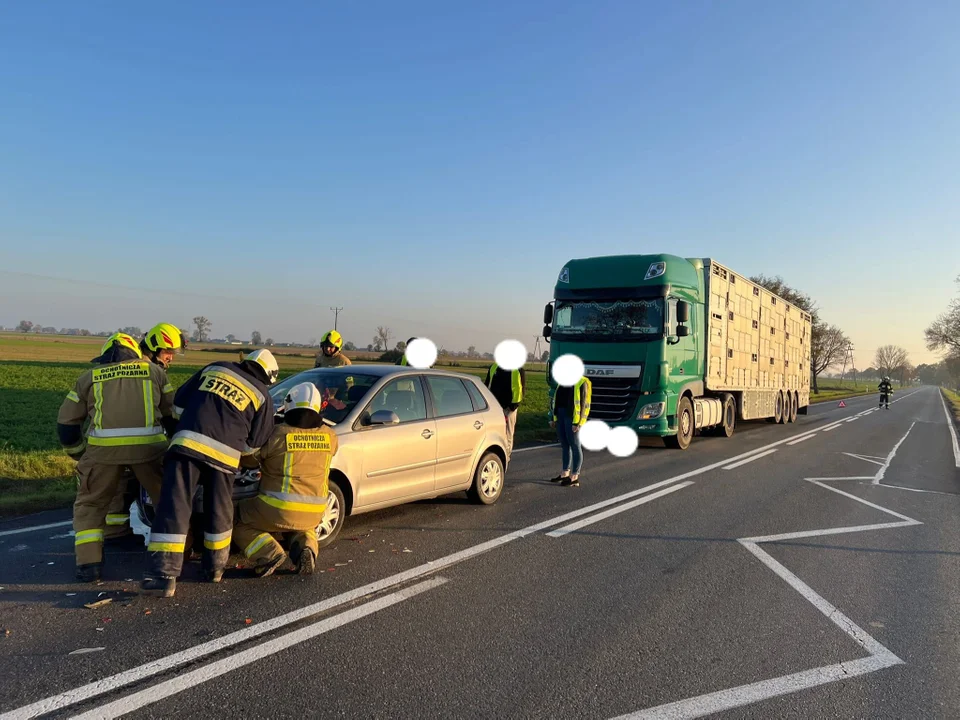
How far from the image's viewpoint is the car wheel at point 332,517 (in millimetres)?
5422

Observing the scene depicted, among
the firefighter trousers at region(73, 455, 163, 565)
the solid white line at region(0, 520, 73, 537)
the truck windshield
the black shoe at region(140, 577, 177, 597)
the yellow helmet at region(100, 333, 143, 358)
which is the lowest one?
the solid white line at region(0, 520, 73, 537)

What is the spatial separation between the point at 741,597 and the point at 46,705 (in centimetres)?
420

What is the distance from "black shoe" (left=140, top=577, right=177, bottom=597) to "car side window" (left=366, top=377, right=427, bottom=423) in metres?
2.21

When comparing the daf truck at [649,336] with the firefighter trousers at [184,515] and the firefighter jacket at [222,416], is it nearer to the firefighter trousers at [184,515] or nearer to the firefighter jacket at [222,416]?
the firefighter jacket at [222,416]

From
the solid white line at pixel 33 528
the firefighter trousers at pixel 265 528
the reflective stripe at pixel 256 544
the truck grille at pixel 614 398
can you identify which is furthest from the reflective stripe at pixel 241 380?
the truck grille at pixel 614 398

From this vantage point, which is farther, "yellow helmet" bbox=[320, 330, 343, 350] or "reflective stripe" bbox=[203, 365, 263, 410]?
"yellow helmet" bbox=[320, 330, 343, 350]

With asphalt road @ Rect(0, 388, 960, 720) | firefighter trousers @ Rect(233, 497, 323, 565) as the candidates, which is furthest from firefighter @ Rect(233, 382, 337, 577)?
asphalt road @ Rect(0, 388, 960, 720)

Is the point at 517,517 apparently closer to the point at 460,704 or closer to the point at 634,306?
the point at 460,704

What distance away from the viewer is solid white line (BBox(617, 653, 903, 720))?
3.08 metres

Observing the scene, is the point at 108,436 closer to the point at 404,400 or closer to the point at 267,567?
the point at 267,567

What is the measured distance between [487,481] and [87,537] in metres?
4.07

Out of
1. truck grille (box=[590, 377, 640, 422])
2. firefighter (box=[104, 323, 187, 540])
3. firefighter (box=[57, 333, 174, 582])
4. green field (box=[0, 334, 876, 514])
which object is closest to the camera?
firefighter (box=[57, 333, 174, 582])

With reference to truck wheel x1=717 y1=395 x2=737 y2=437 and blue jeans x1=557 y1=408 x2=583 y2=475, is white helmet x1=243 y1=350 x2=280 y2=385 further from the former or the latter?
truck wheel x1=717 y1=395 x2=737 y2=437

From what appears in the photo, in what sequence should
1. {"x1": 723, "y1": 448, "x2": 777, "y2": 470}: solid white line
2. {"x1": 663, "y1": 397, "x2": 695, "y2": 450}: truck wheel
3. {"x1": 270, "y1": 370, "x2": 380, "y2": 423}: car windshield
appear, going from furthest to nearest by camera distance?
{"x1": 663, "y1": 397, "x2": 695, "y2": 450}: truck wheel
{"x1": 723, "y1": 448, "x2": 777, "y2": 470}: solid white line
{"x1": 270, "y1": 370, "x2": 380, "y2": 423}: car windshield
